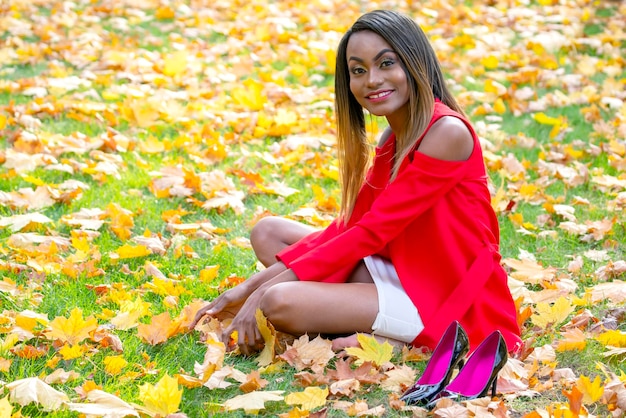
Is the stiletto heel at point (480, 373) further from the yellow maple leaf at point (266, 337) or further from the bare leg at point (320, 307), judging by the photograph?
the yellow maple leaf at point (266, 337)

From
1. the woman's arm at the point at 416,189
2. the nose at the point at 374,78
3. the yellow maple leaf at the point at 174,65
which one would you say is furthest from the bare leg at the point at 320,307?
the yellow maple leaf at the point at 174,65

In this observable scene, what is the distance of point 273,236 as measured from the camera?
3.21 meters

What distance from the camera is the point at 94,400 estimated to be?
2.27m

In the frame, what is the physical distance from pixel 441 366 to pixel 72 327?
1.13 metres

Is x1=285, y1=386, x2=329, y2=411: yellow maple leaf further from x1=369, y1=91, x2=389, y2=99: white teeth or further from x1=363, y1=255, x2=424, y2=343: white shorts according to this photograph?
x1=369, y1=91, x2=389, y2=99: white teeth

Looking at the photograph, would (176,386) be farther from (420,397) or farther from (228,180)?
(228,180)

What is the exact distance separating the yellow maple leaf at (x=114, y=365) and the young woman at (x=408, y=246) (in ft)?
1.16

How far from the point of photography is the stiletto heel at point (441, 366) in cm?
233

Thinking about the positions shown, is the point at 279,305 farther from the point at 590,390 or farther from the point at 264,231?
the point at 590,390

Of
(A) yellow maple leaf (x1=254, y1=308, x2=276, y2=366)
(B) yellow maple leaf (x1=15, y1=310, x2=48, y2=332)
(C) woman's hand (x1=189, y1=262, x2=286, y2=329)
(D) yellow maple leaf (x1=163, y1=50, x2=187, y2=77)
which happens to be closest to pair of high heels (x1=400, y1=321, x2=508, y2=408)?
(A) yellow maple leaf (x1=254, y1=308, x2=276, y2=366)

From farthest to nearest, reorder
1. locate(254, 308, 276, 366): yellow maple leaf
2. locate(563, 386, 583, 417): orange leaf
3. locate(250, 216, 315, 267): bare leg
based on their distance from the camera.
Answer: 1. locate(250, 216, 315, 267): bare leg
2. locate(254, 308, 276, 366): yellow maple leaf
3. locate(563, 386, 583, 417): orange leaf

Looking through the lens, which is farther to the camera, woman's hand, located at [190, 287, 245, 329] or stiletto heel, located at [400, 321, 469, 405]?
woman's hand, located at [190, 287, 245, 329]

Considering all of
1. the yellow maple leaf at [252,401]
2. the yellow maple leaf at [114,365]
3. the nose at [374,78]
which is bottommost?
the yellow maple leaf at [114,365]

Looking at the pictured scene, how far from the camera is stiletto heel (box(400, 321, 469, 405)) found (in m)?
2.33
